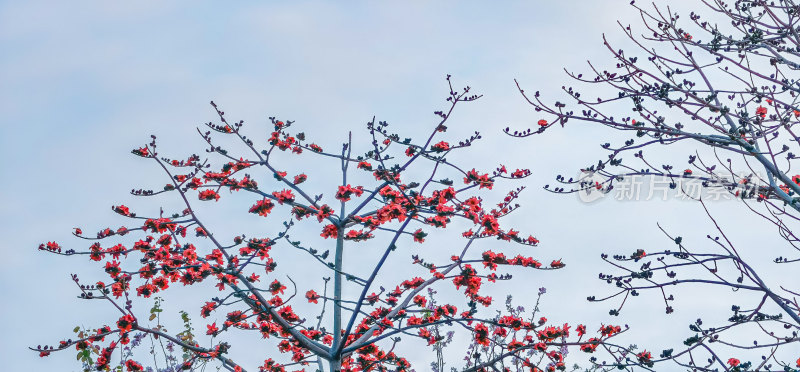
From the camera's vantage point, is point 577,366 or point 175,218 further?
point 577,366

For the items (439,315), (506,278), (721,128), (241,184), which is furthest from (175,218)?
(721,128)

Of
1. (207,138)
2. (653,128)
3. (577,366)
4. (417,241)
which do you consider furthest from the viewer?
(577,366)

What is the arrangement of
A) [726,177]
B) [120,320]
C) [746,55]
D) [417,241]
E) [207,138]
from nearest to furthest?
[726,177] < [746,55] < [120,320] < [417,241] < [207,138]

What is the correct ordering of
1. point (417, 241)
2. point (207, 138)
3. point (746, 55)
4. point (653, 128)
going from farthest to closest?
1. point (207, 138)
2. point (417, 241)
3. point (746, 55)
4. point (653, 128)

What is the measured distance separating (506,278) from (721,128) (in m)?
2.55

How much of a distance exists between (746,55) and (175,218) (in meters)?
5.91

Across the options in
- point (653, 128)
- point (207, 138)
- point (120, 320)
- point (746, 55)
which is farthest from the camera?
point (207, 138)

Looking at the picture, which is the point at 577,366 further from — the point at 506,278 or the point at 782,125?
the point at 782,125

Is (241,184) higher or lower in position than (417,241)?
higher

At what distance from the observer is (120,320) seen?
21.7ft

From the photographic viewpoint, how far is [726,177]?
18.7ft

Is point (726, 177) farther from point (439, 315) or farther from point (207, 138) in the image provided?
point (207, 138)

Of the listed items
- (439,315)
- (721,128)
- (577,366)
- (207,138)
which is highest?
(207,138)

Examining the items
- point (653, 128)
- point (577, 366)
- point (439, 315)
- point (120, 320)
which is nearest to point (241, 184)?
point (120, 320)
